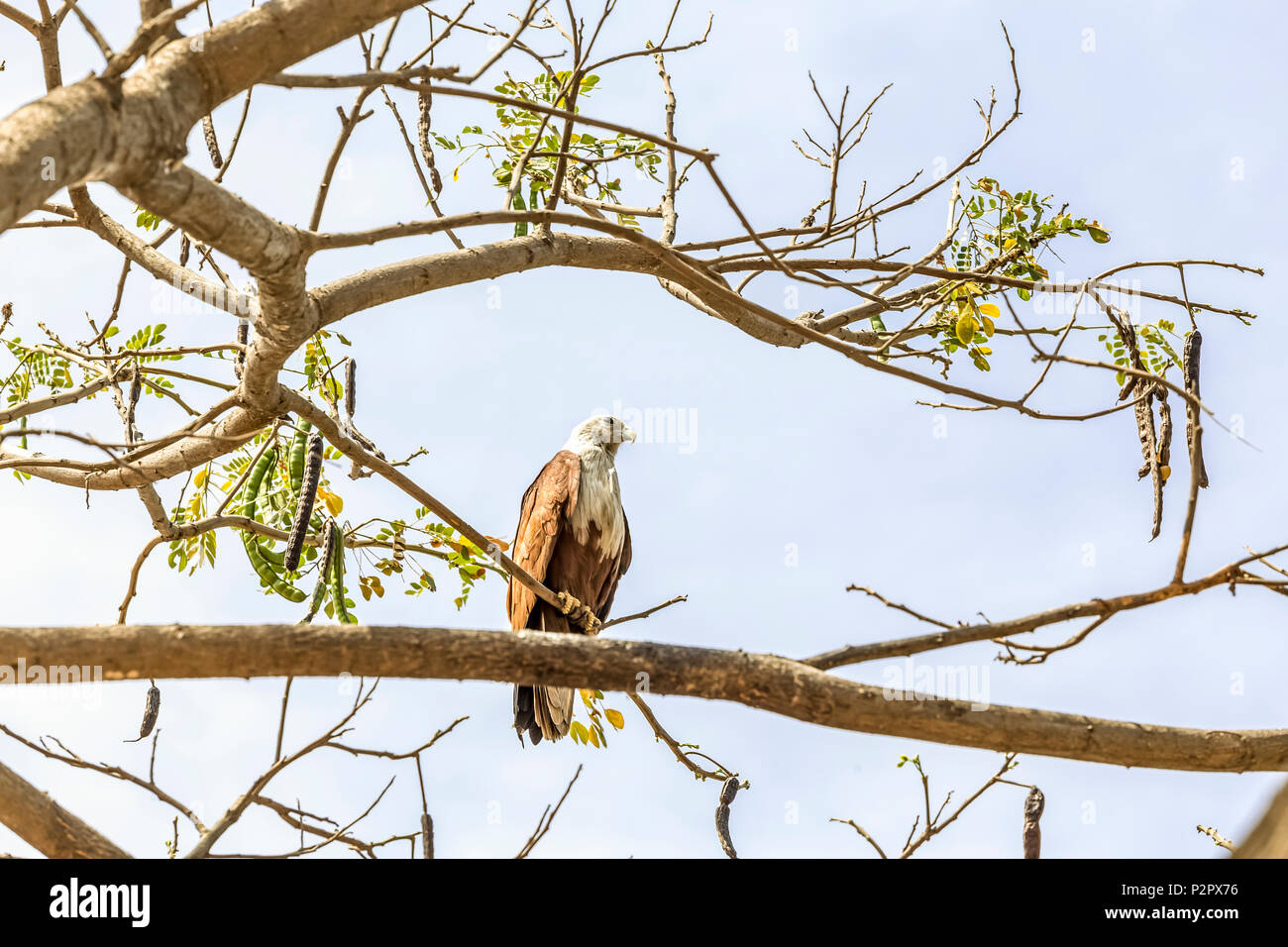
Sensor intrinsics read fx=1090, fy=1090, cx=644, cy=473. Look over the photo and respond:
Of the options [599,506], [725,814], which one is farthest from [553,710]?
[725,814]

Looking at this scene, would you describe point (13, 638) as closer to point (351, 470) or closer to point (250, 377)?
point (250, 377)

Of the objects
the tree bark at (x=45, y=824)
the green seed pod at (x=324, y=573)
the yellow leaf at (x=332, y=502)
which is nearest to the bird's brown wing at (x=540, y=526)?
the yellow leaf at (x=332, y=502)

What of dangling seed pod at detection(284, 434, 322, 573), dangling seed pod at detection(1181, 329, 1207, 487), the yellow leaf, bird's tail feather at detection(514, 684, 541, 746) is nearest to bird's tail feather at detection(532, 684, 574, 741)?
bird's tail feather at detection(514, 684, 541, 746)

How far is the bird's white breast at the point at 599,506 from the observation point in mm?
6078

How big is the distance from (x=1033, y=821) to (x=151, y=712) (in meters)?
2.63

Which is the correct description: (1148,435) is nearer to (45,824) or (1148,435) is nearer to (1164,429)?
(1164,429)

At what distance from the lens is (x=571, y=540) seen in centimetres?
607

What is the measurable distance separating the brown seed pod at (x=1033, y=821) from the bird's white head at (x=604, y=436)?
4.05 metres

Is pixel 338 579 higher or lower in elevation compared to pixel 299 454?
lower

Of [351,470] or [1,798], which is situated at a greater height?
[351,470]

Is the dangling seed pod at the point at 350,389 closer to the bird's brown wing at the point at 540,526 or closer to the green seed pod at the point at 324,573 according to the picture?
the green seed pod at the point at 324,573
